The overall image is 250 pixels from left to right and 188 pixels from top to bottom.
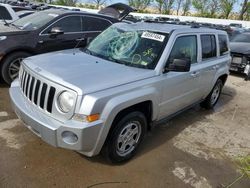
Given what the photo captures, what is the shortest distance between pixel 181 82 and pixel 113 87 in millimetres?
1468

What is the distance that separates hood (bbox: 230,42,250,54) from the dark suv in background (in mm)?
4306

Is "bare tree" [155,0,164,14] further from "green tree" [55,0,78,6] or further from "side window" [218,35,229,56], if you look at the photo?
"side window" [218,35,229,56]

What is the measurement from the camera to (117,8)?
27.3 feet

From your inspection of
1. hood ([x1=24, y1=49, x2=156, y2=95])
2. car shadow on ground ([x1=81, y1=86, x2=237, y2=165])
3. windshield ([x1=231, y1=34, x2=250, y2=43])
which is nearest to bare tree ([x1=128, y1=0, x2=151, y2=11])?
windshield ([x1=231, y1=34, x2=250, y2=43])

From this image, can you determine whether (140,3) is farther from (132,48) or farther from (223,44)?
(132,48)

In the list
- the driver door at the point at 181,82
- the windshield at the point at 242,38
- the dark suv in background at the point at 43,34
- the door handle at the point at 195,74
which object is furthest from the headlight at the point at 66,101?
the windshield at the point at 242,38

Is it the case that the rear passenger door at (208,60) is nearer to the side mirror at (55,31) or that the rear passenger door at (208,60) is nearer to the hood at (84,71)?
the hood at (84,71)

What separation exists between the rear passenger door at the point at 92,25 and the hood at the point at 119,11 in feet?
2.11

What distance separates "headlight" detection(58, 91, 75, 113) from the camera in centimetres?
292

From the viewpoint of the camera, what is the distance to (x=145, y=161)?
379 cm

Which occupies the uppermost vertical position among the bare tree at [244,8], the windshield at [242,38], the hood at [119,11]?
the hood at [119,11]

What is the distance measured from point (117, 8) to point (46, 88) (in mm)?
5788

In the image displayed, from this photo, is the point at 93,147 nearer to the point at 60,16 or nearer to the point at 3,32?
the point at 3,32

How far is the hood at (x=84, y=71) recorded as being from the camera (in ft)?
10.0
